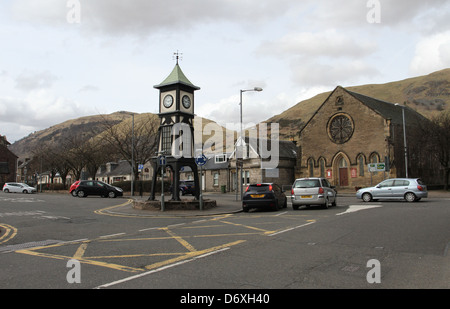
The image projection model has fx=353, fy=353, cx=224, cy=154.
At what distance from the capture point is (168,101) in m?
19.8

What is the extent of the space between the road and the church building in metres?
31.0

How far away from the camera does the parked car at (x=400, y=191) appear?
22031mm

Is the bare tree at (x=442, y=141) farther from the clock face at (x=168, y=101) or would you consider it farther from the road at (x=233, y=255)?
the clock face at (x=168, y=101)

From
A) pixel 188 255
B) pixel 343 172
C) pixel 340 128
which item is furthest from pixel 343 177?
pixel 188 255

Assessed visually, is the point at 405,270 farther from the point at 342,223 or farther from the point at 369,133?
the point at 369,133

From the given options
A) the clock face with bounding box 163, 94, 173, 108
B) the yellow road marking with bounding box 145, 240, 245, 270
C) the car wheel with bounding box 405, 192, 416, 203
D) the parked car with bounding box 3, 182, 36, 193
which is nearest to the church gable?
the car wheel with bounding box 405, 192, 416, 203

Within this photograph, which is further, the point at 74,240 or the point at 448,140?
the point at 448,140

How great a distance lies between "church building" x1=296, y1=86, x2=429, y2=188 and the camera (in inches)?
1644

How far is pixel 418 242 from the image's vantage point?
29.1 feet

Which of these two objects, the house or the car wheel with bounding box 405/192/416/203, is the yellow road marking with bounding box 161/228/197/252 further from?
the house

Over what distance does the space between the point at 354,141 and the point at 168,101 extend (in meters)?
31.6

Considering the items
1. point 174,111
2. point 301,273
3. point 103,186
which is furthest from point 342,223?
Result: point 103,186

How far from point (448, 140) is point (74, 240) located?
4087 cm

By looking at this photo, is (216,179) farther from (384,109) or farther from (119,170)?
(119,170)
